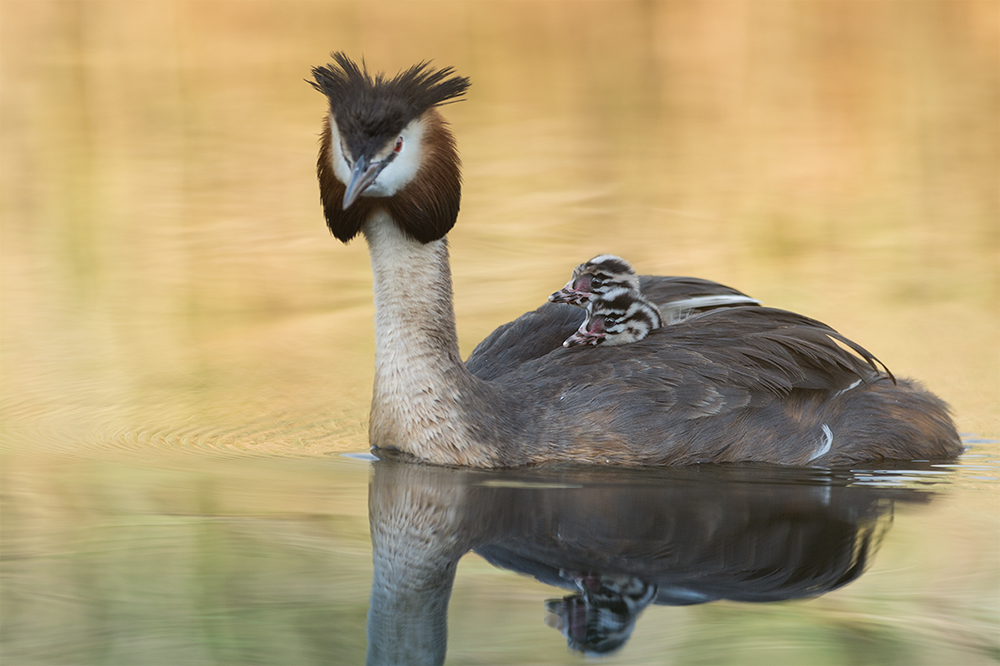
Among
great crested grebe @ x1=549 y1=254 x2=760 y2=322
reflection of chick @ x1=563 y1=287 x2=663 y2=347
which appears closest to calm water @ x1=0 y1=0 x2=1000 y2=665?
reflection of chick @ x1=563 y1=287 x2=663 y2=347

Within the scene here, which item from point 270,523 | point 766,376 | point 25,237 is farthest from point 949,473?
point 25,237

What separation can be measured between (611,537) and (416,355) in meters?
1.74

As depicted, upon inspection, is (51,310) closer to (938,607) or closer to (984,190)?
(938,607)

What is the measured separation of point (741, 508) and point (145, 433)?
3.27 meters

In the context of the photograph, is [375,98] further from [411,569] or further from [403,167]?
[411,569]

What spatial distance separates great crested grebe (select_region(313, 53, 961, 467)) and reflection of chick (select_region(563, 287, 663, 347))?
96mm

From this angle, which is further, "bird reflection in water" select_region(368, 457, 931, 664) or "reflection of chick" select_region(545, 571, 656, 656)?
"bird reflection in water" select_region(368, 457, 931, 664)

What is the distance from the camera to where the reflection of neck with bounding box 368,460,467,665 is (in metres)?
3.94

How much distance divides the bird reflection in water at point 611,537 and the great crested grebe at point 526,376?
154mm

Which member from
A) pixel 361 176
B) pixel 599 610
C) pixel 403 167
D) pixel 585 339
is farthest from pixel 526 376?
pixel 599 610

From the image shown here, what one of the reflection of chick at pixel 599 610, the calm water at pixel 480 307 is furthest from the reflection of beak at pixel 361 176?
the reflection of chick at pixel 599 610

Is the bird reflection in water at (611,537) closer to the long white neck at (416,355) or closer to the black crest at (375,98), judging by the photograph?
the long white neck at (416,355)

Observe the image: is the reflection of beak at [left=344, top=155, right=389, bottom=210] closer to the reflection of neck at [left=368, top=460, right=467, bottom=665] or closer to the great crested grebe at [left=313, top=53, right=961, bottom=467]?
the great crested grebe at [left=313, top=53, right=961, bottom=467]

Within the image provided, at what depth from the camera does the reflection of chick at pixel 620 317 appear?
22.2ft
